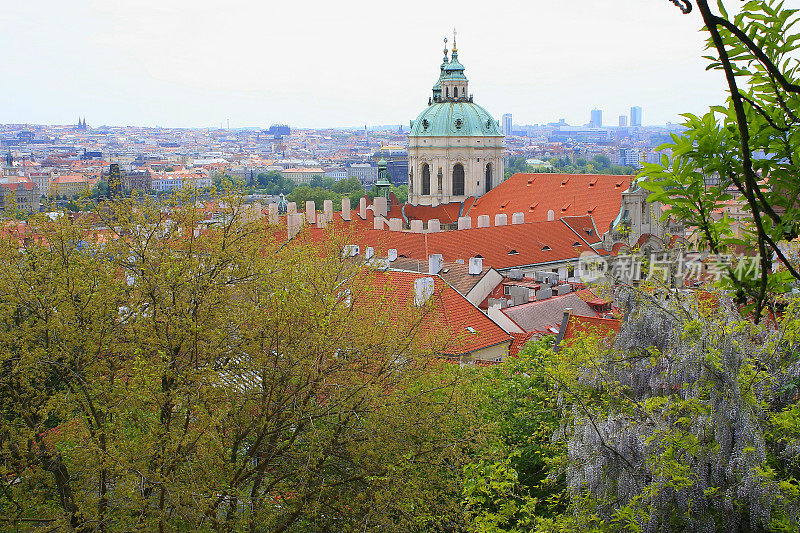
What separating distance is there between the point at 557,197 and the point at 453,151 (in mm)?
12097

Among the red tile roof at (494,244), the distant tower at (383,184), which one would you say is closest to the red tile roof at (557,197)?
the red tile roof at (494,244)

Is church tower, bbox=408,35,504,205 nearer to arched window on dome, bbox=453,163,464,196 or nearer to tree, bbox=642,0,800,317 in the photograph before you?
arched window on dome, bbox=453,163,464,196

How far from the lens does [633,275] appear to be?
51.0ft

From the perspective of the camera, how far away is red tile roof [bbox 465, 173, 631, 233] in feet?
206

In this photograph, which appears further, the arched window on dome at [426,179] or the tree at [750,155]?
the arched window on dome at [426,179]

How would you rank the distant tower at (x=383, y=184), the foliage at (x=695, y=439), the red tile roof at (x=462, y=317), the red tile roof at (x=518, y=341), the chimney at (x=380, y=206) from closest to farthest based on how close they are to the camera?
the foliage at (x=695, y=439), the red tile roof at (x=462, y=317), the red tile roof at (x=518, y=341), the chimney at (x=380, y=206), the distant tower at (x=383, y=184)

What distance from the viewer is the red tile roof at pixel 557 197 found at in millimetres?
62875

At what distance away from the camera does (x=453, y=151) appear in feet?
249

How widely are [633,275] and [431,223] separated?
45.1 m

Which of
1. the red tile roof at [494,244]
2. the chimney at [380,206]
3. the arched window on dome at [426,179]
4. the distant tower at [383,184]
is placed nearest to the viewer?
the red tile roof at [494,244]

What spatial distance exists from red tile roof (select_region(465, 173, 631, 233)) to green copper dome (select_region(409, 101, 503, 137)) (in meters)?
5.76

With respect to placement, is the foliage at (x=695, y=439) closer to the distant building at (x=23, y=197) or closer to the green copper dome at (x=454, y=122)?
the distant building at (x=23, y=197)

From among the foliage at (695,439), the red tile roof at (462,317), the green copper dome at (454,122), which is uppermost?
the green copper dome at (454,122)

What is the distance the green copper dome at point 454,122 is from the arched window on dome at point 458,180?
2.85 meters
